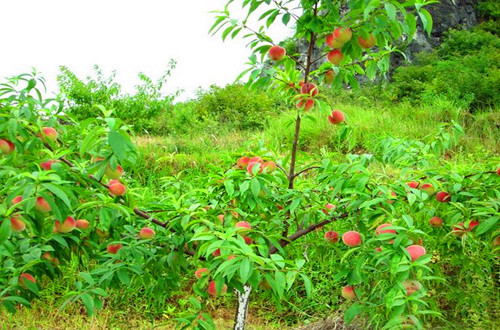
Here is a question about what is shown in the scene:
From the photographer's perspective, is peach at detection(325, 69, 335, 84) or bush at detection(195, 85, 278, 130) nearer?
peach at detection(325, 69, 335, 84)

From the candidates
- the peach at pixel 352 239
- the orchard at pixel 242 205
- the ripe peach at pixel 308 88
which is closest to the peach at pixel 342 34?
the orchard at pixel 242 205

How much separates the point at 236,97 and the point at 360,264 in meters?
8.63

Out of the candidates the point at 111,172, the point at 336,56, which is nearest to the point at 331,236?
the point at 336,56

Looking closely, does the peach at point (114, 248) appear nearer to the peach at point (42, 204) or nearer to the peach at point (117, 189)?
the peach at point (117, 189)

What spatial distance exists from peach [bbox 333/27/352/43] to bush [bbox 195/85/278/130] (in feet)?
21.6

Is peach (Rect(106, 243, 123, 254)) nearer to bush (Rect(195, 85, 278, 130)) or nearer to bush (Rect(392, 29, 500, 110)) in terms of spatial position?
bush (Rect(195, 85, 278, 130))

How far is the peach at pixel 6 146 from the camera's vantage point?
168 cm

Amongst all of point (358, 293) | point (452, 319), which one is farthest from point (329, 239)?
point (452, 319)

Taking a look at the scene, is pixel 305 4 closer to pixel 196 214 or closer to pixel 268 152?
pixel 268 152

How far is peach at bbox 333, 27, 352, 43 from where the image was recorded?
6.28 feet

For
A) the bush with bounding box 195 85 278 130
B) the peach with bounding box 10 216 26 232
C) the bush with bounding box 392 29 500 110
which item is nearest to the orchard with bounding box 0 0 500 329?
the peach with bounding box 10 216 26 232

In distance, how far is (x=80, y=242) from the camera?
2.11 metres

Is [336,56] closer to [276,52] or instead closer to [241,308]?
[276,52]

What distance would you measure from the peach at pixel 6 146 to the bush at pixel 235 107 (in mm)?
6862
